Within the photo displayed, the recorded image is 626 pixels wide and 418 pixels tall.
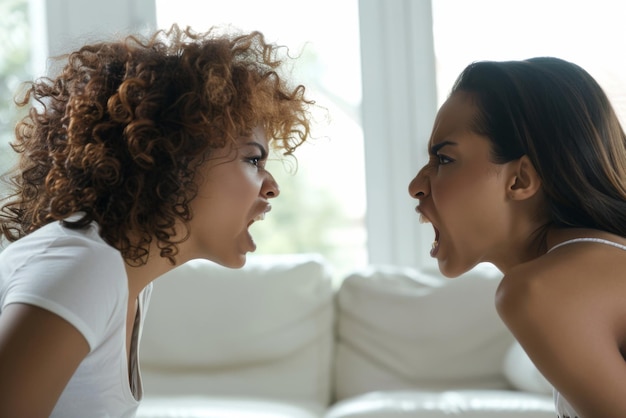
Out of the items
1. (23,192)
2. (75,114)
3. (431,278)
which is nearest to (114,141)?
(75,114)

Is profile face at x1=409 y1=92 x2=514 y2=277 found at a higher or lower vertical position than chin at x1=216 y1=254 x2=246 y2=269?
higher

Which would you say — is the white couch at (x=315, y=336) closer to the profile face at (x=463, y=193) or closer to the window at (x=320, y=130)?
the window at (x=320, y=130)

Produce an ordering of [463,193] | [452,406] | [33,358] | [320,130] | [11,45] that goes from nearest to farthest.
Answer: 1. [33,358]
2. [463,193]
3. [452,406]
4. [320,130]
5. [11,45]

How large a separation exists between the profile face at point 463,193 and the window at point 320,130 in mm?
2193

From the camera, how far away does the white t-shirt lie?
4.04ft

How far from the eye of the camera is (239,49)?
1.66 m

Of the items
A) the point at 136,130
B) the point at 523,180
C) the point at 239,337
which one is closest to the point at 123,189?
the point at 136,130

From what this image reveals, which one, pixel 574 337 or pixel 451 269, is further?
pixel 451 269

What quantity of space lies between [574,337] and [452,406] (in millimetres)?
1436

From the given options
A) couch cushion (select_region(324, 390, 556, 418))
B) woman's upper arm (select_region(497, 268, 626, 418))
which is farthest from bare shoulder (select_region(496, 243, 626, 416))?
couch cushion (select_region(324, 390, 556, 418))

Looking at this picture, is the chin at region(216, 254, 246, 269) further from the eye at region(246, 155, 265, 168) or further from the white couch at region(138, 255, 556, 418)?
the white couch at region(138, 255, 556, 418)

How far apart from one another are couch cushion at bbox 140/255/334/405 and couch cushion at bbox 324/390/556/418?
0.35m

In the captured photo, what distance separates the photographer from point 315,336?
125 inches

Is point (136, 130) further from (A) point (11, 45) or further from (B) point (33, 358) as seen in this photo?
→ (A) point (11, 45)
